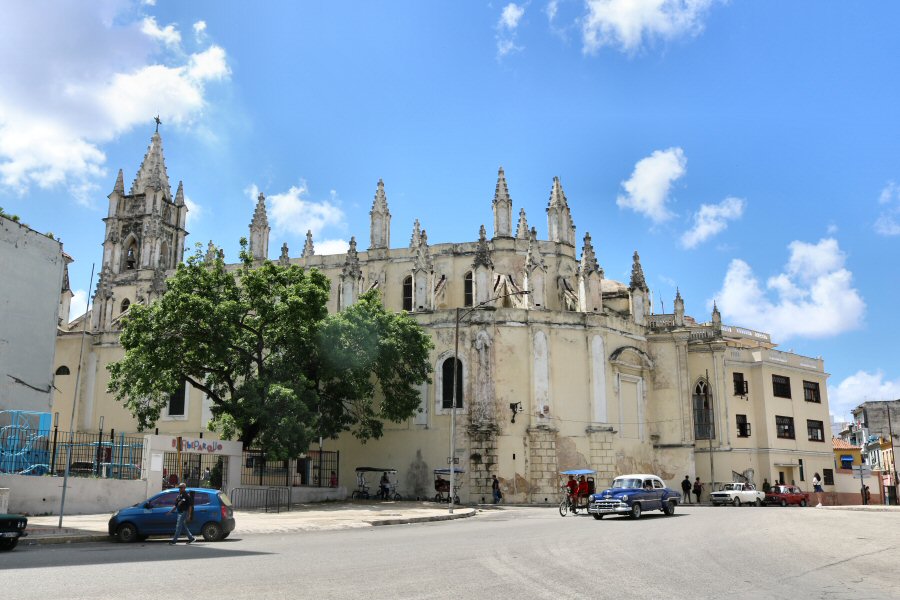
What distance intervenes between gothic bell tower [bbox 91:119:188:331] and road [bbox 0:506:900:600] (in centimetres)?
4037

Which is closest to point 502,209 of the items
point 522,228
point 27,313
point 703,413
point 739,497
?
point 522,228

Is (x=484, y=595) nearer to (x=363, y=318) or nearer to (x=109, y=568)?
(x=109, y=568)

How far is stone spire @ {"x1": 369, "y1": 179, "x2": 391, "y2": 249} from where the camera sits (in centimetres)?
5247

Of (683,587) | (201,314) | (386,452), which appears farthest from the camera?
(386,452)

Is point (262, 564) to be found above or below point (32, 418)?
below

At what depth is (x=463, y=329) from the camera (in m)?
42.8

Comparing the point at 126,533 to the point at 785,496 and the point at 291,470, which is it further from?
the point at 785,496

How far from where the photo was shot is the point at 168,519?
18.4 meters

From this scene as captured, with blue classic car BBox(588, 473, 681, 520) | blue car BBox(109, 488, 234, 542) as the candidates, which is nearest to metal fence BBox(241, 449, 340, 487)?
blue classic car BBox(588, 473, 681, 520)

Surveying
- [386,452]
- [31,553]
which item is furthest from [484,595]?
[386,452]

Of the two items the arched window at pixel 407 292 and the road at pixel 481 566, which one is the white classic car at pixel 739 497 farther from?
the arched window at pixel 407 292

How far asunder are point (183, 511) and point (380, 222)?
36.4 m

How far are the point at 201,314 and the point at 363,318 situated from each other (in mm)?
7557

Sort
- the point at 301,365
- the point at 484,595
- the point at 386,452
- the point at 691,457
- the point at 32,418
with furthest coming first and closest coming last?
the point at 691,457
the point at 386,452
the point at 301,365
the point at 32,418
the point at 484,595
